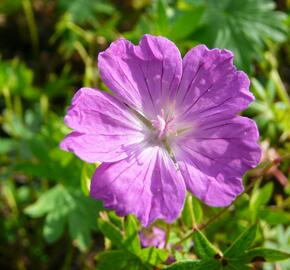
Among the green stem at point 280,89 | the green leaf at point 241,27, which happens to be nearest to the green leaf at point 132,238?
the green leaf at point 241,27

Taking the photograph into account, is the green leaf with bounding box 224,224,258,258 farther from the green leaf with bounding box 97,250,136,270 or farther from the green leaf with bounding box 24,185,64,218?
the green leaf with bounding box 24,185,64,218

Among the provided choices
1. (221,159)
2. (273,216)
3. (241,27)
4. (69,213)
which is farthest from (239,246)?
(241,27)

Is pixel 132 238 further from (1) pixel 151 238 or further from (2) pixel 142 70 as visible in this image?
(2) pixel 142 70

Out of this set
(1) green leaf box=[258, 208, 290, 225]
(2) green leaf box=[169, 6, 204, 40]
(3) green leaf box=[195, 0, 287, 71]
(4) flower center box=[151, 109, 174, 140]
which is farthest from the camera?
(3) green leaf box=[195, 0, 287, 71]

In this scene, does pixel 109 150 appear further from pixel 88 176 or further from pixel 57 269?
pixel 57 269

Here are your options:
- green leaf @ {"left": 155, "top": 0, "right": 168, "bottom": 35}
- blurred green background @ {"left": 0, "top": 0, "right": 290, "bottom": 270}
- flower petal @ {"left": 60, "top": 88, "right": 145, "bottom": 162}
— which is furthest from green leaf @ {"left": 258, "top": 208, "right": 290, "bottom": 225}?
green leaf @ {"left": 155, "top": 0, "right": 168, "bottom": 35}

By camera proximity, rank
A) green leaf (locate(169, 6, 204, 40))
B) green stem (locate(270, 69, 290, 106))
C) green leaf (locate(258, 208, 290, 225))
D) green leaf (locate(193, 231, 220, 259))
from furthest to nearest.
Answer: green stem (locate(270, 69, 290, 106)), green leaf (locate(169, 6, 204, 40)), green leaf (locate(258, 208, 290, 225)), green leaf (locate(193, 231, 220, 259))
